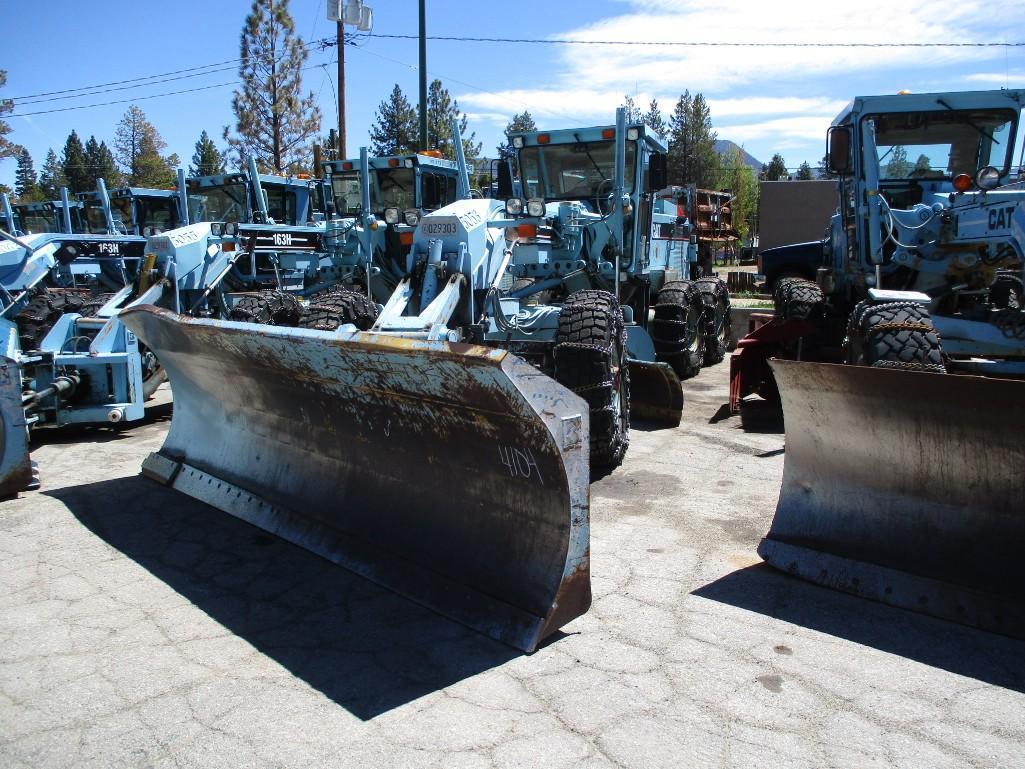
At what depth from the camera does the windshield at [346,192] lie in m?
11.8

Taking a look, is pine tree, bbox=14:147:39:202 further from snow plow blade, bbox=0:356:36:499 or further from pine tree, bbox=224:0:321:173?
snow plow blade, bbox=0:356:36:499

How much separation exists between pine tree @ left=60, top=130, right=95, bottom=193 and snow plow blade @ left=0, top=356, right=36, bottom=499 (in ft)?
185

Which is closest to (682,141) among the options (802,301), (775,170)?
(775,170)

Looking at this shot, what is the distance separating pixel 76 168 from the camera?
2287 inches

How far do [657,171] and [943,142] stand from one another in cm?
269

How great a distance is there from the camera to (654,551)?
4527mm

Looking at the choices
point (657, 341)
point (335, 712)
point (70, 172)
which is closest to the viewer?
point (335, 712)

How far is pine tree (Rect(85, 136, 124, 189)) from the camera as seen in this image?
56.4 m

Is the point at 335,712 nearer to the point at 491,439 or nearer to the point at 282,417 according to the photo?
the point at 491,439

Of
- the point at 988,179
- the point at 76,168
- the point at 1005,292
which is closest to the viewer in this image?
the point at 988,179

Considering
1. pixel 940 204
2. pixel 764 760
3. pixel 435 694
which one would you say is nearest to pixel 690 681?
pixel 764 760

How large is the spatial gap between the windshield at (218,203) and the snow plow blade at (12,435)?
25.5 feet

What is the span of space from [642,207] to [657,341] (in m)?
1.76

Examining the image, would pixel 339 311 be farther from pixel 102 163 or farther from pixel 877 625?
pixel 102 163
